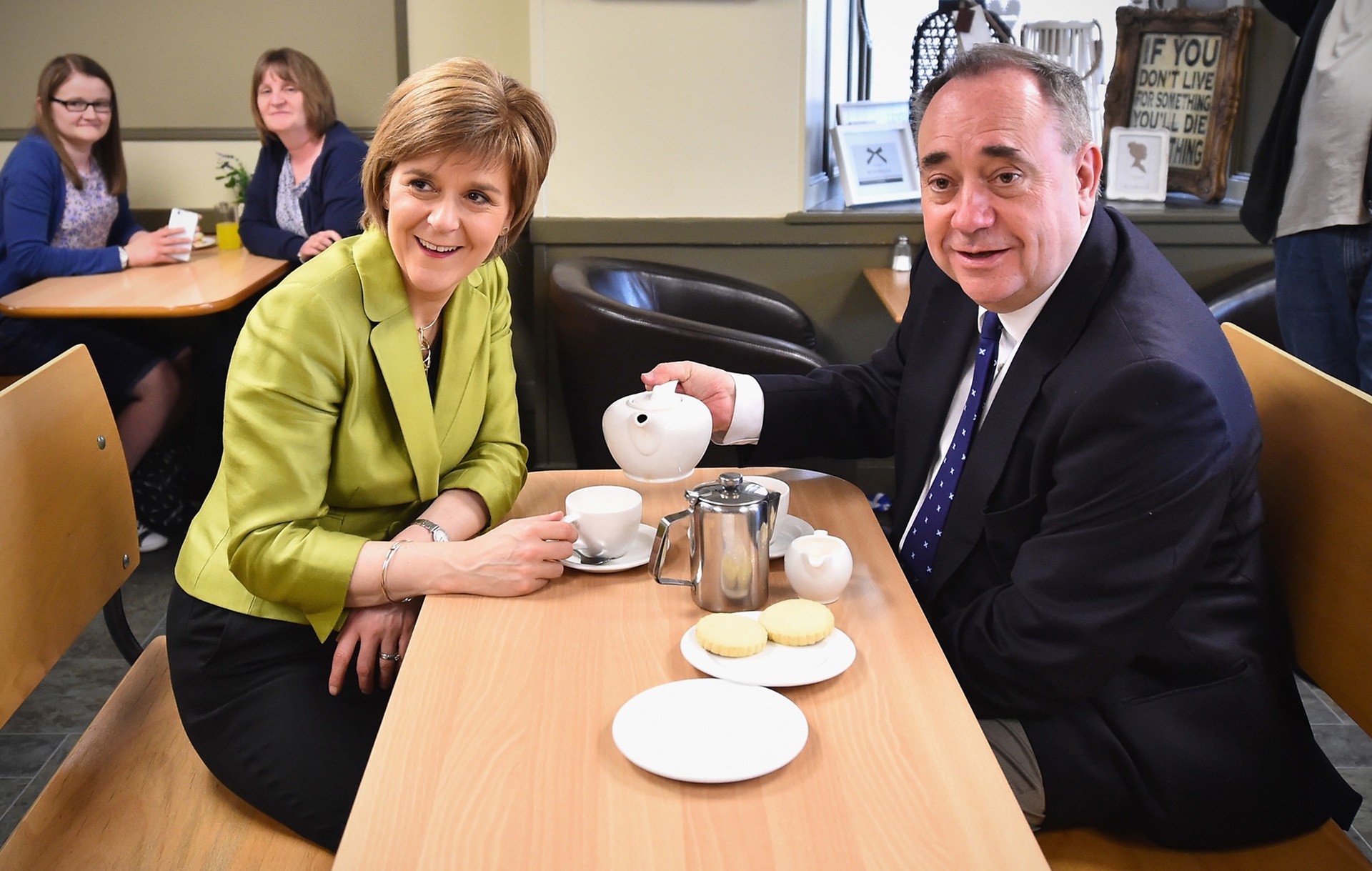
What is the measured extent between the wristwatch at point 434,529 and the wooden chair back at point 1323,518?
112cm

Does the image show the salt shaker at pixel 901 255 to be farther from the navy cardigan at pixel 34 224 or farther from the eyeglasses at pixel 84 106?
the eyeglasses at pixel 84 106

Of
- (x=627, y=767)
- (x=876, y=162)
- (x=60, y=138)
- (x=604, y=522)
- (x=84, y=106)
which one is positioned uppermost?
(x=84, y=106)

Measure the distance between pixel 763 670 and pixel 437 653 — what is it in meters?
0.36

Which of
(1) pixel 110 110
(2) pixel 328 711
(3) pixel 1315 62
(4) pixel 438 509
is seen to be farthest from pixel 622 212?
(2) pixel 328 711

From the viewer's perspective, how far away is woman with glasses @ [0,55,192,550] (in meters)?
3.60

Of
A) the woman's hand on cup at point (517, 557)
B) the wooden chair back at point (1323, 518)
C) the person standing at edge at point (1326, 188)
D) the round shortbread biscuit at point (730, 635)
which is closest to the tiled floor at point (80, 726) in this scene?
the person standing at edge at point (1326, 188)

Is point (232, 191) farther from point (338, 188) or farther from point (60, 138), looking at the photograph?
point (338, 188)

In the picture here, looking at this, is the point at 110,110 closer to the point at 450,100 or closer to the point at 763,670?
the point at 450,100

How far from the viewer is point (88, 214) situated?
3904mm

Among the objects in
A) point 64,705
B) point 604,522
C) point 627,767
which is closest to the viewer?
point 627,767

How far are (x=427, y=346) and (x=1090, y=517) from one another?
99 centimetres

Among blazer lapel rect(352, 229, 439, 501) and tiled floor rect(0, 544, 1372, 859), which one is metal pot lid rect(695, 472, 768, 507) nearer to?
blazer lapel rect(352, 229, 439, 501)

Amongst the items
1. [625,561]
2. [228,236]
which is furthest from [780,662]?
[228,236]

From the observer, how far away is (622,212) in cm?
378
